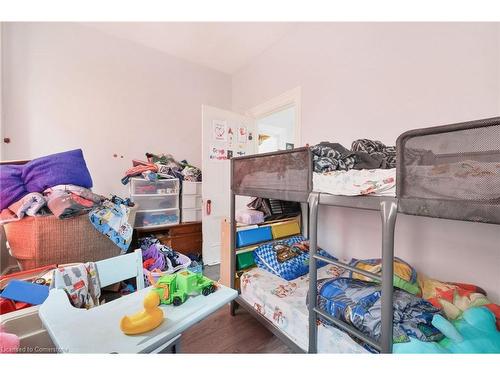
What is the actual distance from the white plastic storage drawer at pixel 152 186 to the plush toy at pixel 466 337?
241 cm

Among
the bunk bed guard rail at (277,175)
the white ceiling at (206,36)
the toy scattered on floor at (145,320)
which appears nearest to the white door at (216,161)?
the white ceiling at (206,36)

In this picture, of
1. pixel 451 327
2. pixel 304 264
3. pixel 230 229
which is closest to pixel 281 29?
pixel 230 229

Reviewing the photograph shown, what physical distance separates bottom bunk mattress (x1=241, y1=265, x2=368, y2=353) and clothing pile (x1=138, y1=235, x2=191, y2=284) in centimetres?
77

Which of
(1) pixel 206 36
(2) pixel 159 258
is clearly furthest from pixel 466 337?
(1) pixel 206 36

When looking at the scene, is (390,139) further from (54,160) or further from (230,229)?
(54,160)

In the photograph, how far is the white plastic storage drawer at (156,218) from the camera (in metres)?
2.41

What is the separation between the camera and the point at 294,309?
1276mm

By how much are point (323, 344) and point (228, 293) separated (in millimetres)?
633

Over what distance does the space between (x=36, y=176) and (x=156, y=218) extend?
3.65 ft

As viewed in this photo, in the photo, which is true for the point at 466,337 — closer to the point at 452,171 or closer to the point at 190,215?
the point at 452,171

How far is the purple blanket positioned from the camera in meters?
1.63

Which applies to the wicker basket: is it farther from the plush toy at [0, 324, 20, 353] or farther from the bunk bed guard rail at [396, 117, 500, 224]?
the bunk bed guard rail at [396, 117, 500, 224]
